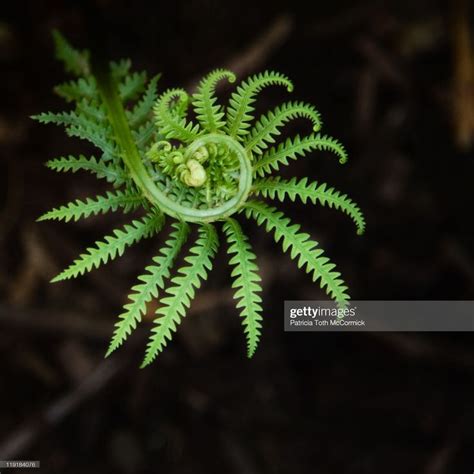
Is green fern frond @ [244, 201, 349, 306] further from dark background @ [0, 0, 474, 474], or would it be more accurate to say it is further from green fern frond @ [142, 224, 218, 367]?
dark background @ [0, 0, 474, 474]

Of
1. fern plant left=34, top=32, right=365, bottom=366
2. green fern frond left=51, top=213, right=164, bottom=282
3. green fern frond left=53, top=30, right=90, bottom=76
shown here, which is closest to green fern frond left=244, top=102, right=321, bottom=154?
fern plant left=34, top=32, right=365, bottom=366

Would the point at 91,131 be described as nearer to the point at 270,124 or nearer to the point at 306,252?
the point at 270,124

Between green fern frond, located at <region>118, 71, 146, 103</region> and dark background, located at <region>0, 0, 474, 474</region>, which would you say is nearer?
green fern frond, located at <region>118, 71, 146, 103</region>

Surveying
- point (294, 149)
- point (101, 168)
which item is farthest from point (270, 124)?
point (101, 168)

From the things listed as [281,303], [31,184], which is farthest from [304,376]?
[31,184]

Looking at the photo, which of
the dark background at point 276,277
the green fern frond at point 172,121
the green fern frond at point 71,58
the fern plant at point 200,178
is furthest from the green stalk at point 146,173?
the dark background at point 276,277
